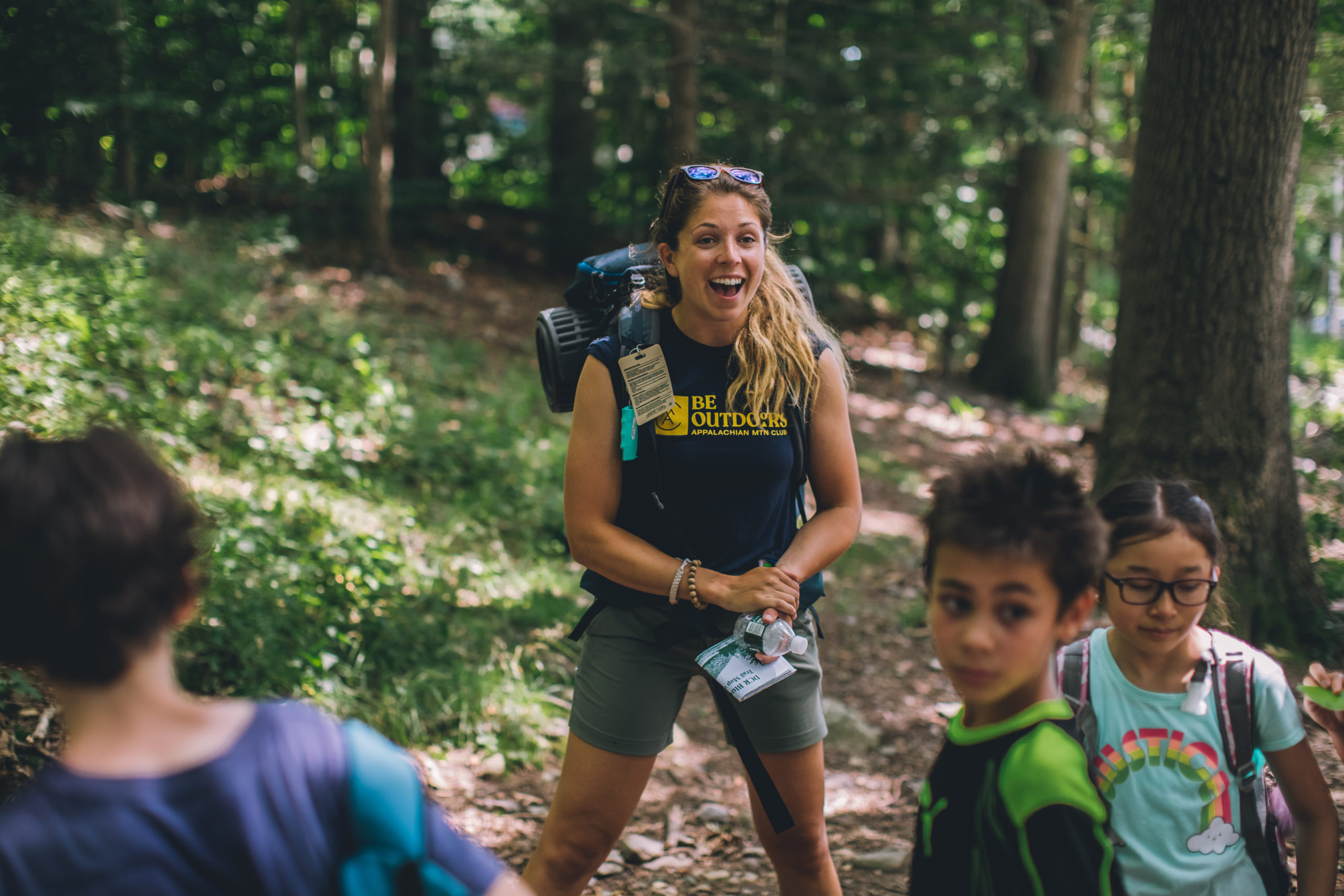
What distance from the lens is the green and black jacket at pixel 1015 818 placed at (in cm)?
→ 155

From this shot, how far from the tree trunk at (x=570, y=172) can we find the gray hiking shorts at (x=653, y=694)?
11604 mm

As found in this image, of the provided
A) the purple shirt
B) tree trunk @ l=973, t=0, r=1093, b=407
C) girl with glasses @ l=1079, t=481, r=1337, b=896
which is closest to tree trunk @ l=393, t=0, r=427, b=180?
tree trunk @ l=973, t=0, r=1093, b=407

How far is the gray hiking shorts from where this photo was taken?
250cm

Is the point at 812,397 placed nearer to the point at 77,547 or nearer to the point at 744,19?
the point at 77,547

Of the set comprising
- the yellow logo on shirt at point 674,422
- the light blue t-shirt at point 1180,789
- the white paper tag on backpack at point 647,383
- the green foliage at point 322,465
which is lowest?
the green foliage at point 322,465

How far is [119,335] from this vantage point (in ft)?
21.9

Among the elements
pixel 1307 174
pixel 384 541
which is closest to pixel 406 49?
pixel 384 541

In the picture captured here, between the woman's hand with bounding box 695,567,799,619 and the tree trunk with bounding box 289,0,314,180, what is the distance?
1259 cm

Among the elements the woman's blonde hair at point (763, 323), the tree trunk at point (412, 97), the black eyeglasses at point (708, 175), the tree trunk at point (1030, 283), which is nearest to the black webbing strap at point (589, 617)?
the woman's blonde hair at point (763, 323)

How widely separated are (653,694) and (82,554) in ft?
5.26

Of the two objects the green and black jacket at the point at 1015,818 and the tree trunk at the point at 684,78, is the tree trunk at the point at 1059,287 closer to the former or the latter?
the tree trunk at the point at 684,78

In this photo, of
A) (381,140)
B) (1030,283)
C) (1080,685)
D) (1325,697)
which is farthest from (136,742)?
(1030,283)

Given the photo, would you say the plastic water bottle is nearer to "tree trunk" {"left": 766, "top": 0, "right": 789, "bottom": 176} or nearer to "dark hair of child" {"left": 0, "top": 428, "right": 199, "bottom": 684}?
"dark hair of child" {"left": 0, "top": 428, "right": 199, "bottom": 684}

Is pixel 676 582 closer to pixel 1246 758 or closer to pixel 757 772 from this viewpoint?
pixel 757 772
